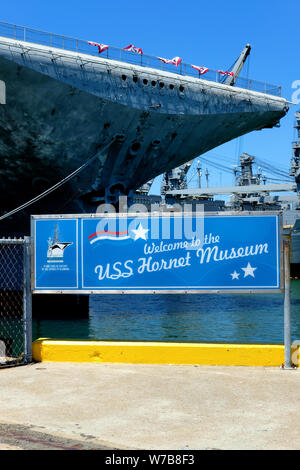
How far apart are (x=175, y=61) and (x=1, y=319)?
57.7ft

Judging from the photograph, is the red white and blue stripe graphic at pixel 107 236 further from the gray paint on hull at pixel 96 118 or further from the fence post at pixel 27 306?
the gray paint on hull at pixel 96 118

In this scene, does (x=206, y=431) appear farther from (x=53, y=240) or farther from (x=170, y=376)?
(x=53, y=240)

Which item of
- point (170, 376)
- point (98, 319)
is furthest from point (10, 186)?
point (170, 376)

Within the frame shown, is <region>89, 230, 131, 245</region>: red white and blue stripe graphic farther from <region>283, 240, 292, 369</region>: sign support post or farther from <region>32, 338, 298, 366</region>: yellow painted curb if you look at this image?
<region>283, 240, 292, 369</region>: sign support post

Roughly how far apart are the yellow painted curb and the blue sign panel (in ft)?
2.99

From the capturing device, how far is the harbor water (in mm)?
20766

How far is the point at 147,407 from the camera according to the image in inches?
245

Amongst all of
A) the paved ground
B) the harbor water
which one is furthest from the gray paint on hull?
the paved ground

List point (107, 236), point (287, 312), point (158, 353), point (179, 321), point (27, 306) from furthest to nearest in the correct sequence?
point (179, 321) → point (107, 236) → point (27, 306) → point (158, 353) → point (287, 312)

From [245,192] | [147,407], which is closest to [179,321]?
[147,407]

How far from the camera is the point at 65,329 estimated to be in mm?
24344

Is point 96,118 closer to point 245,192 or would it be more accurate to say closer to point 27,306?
point 27,306

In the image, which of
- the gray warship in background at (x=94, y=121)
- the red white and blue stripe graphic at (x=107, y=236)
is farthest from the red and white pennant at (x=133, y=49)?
the red white and blue stripe graphic at (x=107, y=236)

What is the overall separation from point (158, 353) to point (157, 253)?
167 centimetres
